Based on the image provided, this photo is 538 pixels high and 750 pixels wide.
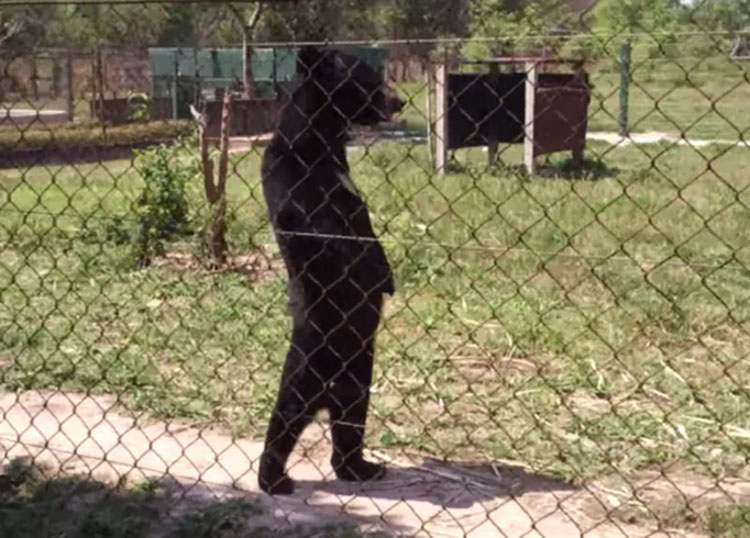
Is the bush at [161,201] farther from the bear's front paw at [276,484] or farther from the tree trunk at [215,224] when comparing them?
the bear's front paw at [276,484]

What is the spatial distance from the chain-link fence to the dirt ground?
15 millimetres

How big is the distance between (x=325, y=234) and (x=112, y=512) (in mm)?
1240

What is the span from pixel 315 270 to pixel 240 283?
3.95 metres

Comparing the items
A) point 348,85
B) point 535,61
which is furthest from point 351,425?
point 535,61

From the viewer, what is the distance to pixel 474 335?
6359mm

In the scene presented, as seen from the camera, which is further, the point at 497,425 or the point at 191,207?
the point at 191,207

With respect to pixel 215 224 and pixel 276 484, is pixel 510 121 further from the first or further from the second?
pixel 276 484

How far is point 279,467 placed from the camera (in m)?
4.32

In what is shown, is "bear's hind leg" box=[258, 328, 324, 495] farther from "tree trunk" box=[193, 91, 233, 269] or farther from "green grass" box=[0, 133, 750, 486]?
"tree trunk" box=[193, 91, 233, 269]

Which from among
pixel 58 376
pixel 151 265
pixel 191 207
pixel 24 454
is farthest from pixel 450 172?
pixel 24 454

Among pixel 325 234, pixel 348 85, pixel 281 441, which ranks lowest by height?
pixel 281 441

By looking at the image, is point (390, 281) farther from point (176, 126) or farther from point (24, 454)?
point (176, 126)

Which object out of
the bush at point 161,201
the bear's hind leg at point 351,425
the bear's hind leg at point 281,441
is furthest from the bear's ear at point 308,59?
the bush at point 161,201

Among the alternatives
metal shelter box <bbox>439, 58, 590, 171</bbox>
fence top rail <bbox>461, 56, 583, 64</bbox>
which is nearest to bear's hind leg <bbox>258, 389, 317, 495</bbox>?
fence top rail <bbox>461, 56, 583, 64</bbox>
